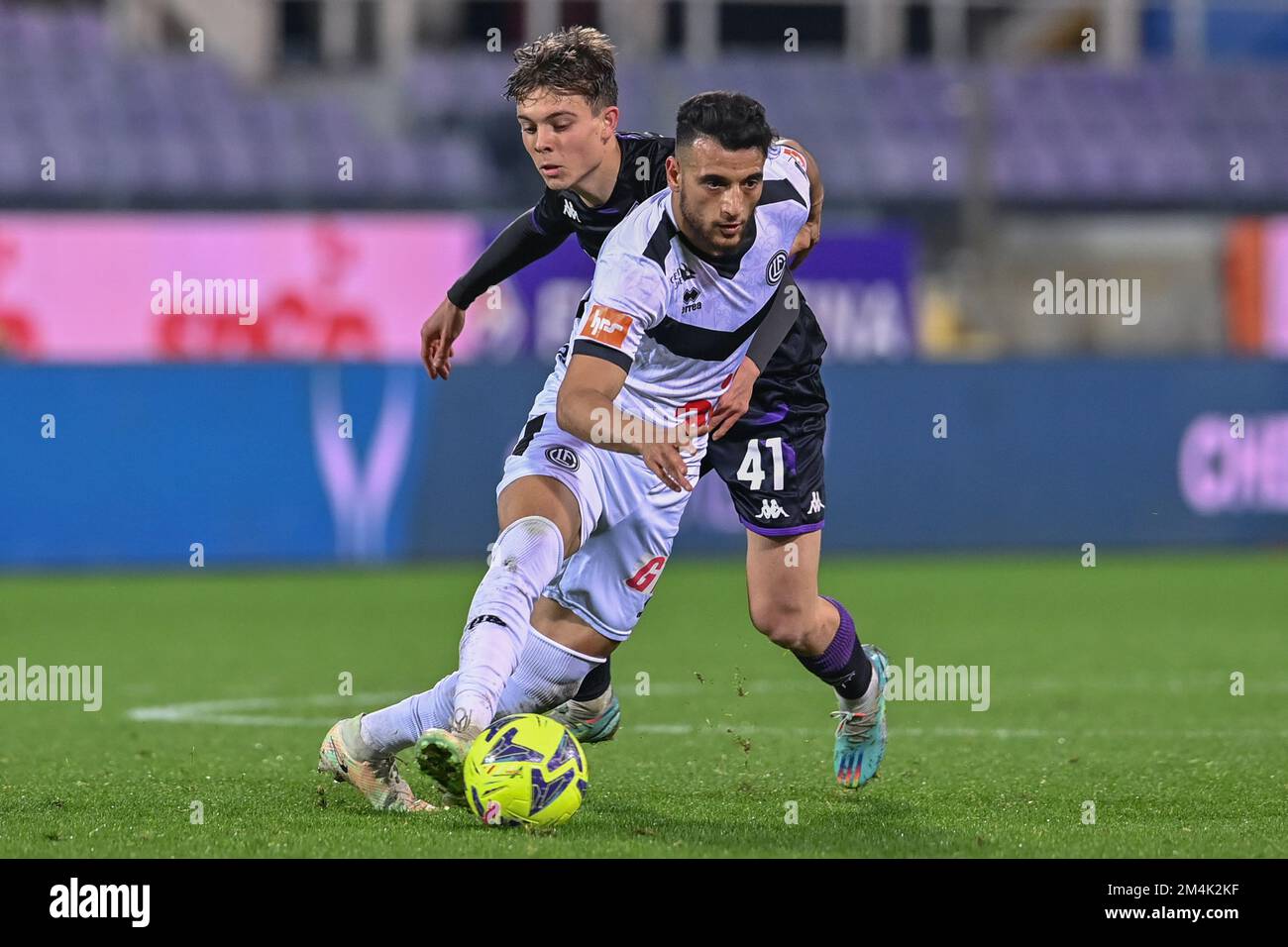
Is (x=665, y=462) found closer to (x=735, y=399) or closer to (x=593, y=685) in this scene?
(x=735, y=399)

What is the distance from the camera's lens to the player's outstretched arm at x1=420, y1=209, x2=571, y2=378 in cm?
647

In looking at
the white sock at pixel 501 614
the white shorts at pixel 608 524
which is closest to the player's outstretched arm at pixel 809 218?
the white shorts at pixel 608 524

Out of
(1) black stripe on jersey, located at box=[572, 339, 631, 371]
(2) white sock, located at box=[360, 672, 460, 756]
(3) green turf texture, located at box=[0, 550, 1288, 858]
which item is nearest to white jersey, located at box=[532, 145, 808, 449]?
(1) black stripe on jersey, located at box=[572, 339, 631, 371]

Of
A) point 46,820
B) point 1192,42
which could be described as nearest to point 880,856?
point 46,820

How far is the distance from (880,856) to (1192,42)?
2365 centimetres

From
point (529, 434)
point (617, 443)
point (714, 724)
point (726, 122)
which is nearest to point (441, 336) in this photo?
point (529, 434)

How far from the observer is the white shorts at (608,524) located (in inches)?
234

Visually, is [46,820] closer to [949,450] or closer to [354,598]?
[354,598]

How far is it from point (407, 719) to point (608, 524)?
3.05 ft

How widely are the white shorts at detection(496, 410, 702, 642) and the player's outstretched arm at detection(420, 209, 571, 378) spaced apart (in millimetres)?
540

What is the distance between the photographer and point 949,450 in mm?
16547

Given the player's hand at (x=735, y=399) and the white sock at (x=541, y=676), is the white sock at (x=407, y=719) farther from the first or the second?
the player's hand at (x=735, y=399)

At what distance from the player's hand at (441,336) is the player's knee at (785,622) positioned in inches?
50.5

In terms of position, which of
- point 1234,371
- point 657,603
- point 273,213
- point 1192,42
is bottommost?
point 657,603
